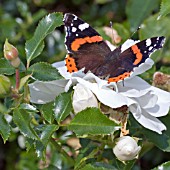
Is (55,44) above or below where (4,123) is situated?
below

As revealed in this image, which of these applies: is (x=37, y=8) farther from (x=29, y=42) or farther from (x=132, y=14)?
(x=29, y=42)

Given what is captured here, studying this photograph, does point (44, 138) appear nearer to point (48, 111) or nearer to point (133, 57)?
point (48, 111)

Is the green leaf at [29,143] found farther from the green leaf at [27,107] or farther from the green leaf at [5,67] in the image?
the green leaf at [5,67]

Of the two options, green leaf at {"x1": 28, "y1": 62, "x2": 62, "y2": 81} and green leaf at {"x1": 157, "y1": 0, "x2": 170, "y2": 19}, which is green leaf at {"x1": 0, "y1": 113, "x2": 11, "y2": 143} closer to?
green leaf at {"x1": 28, "y1": 62, "x2": 62, "y2": 81}

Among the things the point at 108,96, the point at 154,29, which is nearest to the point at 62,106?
the point at 108,96

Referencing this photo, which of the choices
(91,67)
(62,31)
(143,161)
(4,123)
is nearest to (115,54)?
(91,67)

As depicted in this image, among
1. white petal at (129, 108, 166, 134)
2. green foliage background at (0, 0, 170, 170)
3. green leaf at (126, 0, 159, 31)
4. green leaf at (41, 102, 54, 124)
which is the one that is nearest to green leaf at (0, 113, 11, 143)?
green foliage background at (0, 0, 170, 170)
